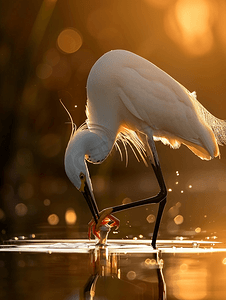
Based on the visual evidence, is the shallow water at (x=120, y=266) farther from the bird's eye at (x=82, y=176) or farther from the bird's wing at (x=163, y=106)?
the bird's wing at (x=163, y=106)

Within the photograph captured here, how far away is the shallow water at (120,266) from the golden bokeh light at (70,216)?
2.00 m

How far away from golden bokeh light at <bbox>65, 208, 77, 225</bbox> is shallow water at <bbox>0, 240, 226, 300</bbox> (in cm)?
200

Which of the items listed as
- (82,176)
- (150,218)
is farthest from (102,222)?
(150,218)

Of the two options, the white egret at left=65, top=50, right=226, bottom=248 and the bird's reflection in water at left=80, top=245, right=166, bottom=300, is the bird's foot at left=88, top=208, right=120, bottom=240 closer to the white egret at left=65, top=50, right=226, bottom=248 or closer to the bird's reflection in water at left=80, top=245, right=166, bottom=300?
the white egret at left=65, top=50, right=226, bottom=248

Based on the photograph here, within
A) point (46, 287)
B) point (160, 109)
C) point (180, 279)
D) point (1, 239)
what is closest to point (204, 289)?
point (180, 279)

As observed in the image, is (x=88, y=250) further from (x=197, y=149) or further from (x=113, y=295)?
(x=113, y=295)

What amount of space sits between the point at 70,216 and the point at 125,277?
173 inches

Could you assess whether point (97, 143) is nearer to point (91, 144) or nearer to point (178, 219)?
point (91, 144)

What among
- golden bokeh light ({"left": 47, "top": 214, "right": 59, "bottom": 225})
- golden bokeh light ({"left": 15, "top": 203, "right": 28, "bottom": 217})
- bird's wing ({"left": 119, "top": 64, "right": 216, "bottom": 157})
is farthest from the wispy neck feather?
golden bokeh light ({"left": 15, "top": 203, "right": 28, "bottom": 217})

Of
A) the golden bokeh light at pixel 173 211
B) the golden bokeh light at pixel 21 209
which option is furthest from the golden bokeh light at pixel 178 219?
the golden bokeh light at pixel 21 209

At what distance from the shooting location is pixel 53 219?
6738 millimetres

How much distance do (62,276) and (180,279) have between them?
61cm

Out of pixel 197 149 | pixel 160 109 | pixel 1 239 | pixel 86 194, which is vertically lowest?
pixel 1 239

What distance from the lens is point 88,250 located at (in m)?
3.92
